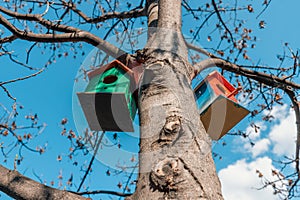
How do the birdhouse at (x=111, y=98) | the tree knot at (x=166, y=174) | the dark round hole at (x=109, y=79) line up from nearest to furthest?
the tree knot at (x=166, y=174)
the birdhouse at (x=111, y=98)
the dark round hole at (x=109, y=79)

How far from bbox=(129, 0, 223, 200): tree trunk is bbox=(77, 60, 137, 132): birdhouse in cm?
34

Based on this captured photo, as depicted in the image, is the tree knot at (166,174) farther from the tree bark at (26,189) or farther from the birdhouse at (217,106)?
the birdhouse at (217,106)

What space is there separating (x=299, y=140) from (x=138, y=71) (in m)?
1.57

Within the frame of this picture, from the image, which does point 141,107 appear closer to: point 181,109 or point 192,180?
point 181,109

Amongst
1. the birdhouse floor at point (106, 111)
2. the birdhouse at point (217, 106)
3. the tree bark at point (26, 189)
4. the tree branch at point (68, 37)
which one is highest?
the tree branch at point (68, 37)

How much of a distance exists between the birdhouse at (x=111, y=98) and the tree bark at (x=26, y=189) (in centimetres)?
83

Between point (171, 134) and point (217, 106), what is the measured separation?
1.08 meters

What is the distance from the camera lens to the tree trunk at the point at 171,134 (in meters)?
1.11

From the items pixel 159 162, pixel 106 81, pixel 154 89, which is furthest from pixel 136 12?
pixel 159 162

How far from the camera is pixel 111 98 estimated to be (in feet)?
6.81

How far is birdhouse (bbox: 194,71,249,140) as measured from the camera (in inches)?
89.0

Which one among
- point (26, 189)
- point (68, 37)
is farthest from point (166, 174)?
point (68, 37)

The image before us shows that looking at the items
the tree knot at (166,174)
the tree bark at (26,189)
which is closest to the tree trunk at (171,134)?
the tree knot at (166,174)

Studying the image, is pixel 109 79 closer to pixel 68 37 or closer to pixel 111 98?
pixel 111 98
